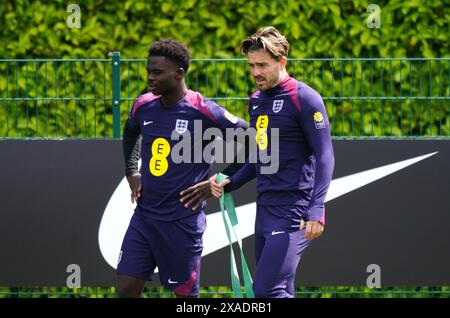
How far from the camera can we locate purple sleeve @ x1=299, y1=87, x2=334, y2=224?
261 inches

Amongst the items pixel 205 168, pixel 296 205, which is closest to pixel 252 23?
pixel 205 168

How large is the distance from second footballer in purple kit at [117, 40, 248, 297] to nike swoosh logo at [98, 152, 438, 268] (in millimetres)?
1550

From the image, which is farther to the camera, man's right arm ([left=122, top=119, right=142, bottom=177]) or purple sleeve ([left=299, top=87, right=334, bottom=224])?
man's right arm ([left=122, top=119, right=142, bottom=177])

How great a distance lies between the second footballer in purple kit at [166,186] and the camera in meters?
7.34

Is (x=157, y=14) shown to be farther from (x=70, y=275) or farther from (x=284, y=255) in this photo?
(x=284, y=255)

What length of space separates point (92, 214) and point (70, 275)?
566 mm

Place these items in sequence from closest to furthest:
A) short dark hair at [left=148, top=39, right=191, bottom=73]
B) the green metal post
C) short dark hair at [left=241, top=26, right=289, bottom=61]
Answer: short dark hair at [left=241, top=26, right=289, bottom=61] → short dark hair at [left=148, top=39, right=191, bottom=73] → the green metal post

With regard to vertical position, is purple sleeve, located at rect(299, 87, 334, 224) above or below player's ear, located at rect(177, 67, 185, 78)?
below

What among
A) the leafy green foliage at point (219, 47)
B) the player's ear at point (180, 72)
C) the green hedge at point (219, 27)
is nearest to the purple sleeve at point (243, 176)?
the player's ear at point (180, 72)

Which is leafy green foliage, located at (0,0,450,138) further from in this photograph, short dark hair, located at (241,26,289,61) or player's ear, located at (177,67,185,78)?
short dark hair, located at (241,26,289,61)

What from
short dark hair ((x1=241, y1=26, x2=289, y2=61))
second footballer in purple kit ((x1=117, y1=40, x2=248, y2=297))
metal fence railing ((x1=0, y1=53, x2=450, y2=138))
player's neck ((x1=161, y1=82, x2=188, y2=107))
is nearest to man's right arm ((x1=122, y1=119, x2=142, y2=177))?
second footballer in purple kit ((x1=117, y1=40, x2=248, y2=297))

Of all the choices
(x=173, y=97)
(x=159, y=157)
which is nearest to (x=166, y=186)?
(x=159, y=157)

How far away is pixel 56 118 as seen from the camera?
9.67 m

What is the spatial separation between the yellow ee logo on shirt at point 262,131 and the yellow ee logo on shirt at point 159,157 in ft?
2.33
